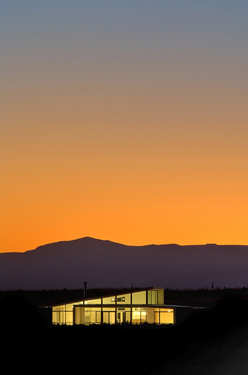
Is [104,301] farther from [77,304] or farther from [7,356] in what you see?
[7,356]

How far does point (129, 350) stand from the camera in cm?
6334

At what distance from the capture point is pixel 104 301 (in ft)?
238

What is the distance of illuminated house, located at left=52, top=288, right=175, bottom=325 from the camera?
71875mm

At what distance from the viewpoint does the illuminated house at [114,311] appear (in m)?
71.9

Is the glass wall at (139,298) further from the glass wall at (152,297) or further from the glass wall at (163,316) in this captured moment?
the glass wall at (163,316)

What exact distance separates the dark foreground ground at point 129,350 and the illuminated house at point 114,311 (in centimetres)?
141

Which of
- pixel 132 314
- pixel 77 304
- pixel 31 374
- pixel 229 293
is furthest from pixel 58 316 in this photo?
pixel 229 293

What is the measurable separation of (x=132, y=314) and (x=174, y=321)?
3.89 metres

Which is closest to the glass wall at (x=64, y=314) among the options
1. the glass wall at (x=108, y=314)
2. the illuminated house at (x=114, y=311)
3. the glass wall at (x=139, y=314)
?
Answer: the illuminated house at (x=114, y=311)

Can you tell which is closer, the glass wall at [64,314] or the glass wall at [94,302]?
the glass wall at [94,302]

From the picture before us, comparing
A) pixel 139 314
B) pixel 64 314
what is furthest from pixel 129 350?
pixel 64 314

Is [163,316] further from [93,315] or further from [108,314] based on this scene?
[93,315]

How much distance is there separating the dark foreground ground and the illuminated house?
1.41 meters

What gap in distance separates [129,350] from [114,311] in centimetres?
881
